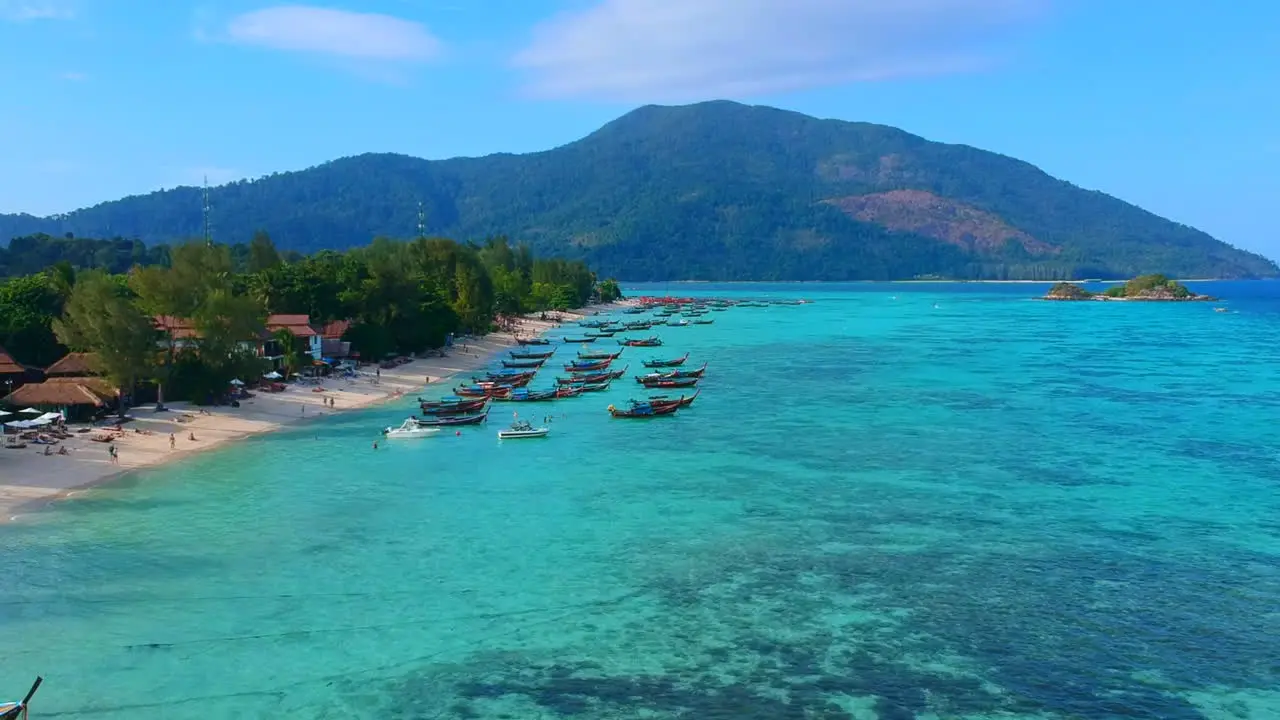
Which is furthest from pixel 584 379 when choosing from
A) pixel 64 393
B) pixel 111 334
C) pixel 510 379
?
pixel 64 393

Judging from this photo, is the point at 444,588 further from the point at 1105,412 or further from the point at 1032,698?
the point at 1105,412

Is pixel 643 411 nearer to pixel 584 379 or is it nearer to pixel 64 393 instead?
pixel 584 379

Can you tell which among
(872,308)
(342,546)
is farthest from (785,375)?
(872,308)

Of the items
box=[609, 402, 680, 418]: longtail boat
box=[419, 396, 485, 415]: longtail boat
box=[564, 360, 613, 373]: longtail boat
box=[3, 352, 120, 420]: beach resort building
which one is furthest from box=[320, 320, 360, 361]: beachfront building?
box=[609, 402, 680, 418]: longtail boat

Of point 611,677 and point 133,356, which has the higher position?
point 133,356

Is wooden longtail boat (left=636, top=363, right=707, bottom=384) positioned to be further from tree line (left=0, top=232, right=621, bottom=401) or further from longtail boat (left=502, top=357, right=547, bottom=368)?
tree line (left=0, top=232, right=621, bottom=401)

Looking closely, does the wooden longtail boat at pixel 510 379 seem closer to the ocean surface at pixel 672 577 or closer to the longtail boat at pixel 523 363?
the longtail boat at pixel 523 363
